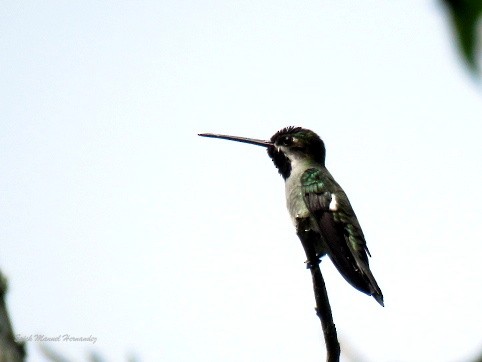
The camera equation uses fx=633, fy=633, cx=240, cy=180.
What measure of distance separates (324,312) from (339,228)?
9.94 ft

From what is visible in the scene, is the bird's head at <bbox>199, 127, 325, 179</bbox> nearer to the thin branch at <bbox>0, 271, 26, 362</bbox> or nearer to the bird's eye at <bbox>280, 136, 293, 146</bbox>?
the bird's eye at <bbox>280, 136, 293, 146</bbox>

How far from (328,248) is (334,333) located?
2.78 meters

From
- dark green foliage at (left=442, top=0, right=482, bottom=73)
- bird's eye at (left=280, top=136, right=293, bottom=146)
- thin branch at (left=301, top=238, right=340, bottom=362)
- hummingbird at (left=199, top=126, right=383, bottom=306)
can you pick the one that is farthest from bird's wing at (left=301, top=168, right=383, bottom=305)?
dark green foliage at (left=442, top=0, right=482, bottom=73)

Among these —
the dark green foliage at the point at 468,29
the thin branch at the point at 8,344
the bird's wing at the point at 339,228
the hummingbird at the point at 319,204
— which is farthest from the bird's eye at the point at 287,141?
the dark green foliage at the point at 468,29

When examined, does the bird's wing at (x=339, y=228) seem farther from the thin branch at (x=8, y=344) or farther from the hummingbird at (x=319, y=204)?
the thin branch at (x=8, y=344)

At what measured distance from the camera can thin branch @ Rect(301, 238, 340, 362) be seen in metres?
3.68

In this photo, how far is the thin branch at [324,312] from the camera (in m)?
3.68

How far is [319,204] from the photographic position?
709 centimetres

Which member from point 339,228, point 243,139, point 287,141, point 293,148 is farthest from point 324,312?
point 243,139

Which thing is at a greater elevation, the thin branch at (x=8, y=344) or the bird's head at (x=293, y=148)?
the bird's head at (x=293, y=148)

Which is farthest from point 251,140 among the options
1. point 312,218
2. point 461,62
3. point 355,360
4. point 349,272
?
point 461,62

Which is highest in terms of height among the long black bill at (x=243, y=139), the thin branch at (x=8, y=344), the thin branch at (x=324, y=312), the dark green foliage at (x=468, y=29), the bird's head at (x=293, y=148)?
the long black bill at (x=243, y=139)

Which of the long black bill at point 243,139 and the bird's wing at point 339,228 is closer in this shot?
the bird's wing at point 339,228

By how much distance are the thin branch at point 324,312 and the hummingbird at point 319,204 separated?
839 mm
